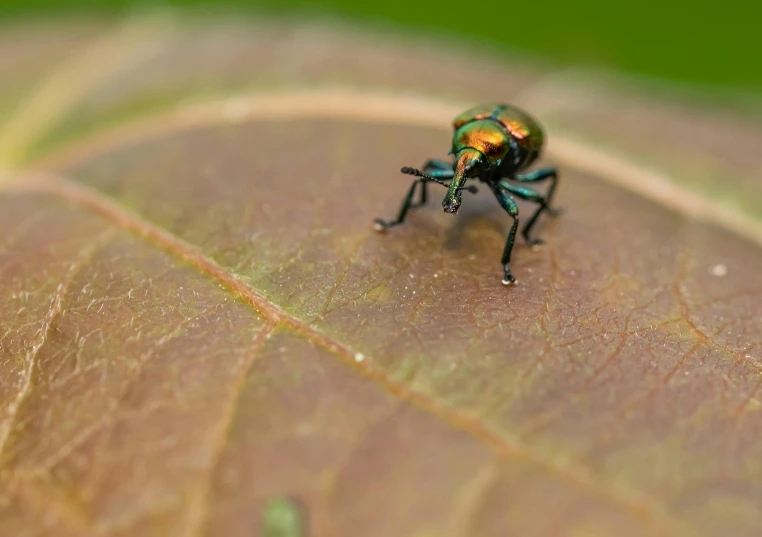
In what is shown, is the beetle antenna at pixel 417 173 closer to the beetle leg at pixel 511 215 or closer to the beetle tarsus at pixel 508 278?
the beetle leg at pixel 511 215

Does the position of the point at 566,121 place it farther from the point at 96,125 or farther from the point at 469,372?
the point at 96,125

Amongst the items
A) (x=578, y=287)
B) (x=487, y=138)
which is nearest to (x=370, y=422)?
(x=578, y=287)

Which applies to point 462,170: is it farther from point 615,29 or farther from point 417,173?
point 615,29

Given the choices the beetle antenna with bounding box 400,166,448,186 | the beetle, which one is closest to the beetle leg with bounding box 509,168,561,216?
the beetle

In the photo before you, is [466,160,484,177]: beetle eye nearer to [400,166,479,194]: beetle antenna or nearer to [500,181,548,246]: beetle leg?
[400,166,479,194]: beetle antenna

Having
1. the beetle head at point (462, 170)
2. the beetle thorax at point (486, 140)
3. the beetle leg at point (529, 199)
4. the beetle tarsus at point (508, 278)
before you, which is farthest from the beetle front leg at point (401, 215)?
the beetle tarsus at point (508, 278)

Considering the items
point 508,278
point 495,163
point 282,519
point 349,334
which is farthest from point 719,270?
point 282,519

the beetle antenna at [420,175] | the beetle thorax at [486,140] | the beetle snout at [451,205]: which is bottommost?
the beetle snout at [451,205]
